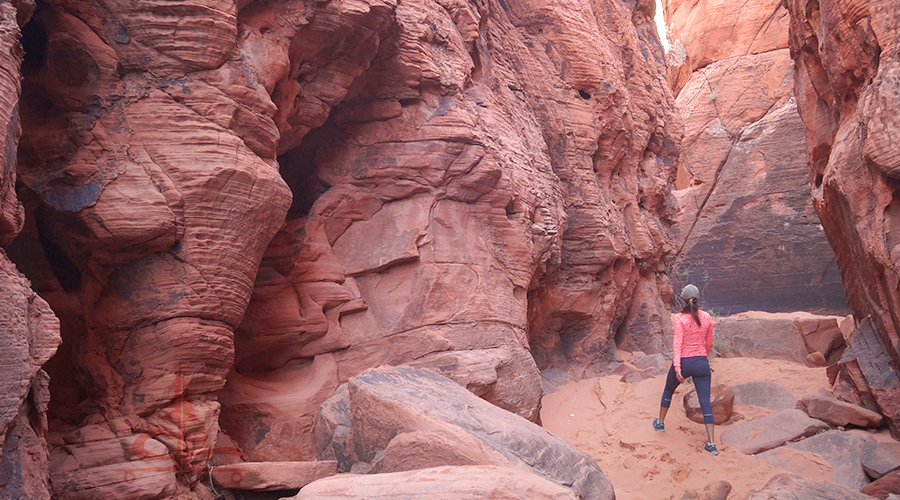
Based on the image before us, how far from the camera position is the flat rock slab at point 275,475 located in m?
3.84

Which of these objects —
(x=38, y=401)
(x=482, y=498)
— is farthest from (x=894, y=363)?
(x=38, y=401)

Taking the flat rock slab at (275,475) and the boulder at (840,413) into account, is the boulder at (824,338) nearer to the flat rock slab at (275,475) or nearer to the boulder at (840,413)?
the boulder at (840,413)

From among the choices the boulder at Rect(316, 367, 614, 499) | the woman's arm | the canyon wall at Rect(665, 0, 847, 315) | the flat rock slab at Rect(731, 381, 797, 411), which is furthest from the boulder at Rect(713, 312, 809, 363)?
the canyon wall at Rect(665, 0, 847, 315)

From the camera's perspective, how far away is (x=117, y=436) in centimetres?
387

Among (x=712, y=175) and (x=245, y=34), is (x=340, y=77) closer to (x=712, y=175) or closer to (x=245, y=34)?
(x=245, y=34)

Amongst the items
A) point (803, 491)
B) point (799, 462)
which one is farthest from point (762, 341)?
point (803, 491)

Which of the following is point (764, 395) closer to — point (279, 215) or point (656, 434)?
point (656, 434)

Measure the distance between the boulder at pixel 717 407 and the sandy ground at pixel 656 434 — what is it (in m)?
0.09

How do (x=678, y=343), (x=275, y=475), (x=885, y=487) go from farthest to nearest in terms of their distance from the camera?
(x=678, y=343) → (x=885, y=487) → (x=275, y=475)

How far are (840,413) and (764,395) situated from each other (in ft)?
3.40

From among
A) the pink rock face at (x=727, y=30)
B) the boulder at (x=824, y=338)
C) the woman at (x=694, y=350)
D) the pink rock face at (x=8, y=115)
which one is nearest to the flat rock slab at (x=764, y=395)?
the woman at (x=694, y=350)

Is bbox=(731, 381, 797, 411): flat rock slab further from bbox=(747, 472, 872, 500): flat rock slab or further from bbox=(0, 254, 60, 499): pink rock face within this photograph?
bbox=(0, 254, 60, 499): pink rock face

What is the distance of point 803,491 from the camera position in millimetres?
3965

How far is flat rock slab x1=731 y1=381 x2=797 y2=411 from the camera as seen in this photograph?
6.60 m
